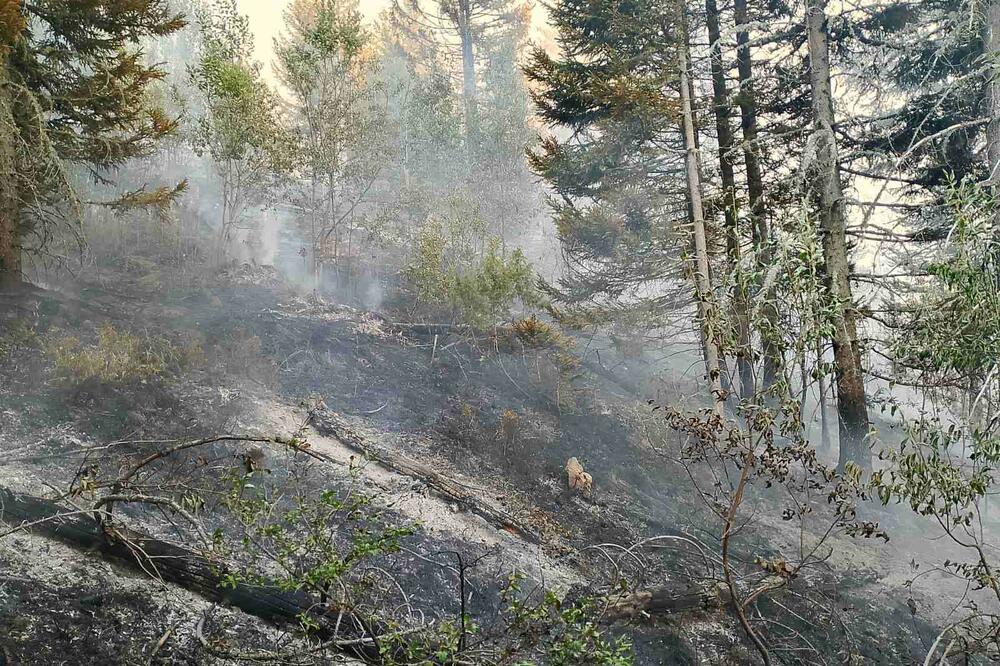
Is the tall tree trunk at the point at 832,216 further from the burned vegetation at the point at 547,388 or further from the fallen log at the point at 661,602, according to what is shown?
the fallen log at the point at 661,602

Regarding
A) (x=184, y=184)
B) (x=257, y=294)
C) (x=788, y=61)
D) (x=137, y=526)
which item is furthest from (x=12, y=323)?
(x=788, y=61)

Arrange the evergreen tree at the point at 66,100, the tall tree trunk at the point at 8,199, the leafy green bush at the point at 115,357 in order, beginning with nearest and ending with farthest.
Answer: the leafy green bush at the point at 115,357, the tall tree trunk at the point at 8,199, the evergreen tree at the point at 66,100

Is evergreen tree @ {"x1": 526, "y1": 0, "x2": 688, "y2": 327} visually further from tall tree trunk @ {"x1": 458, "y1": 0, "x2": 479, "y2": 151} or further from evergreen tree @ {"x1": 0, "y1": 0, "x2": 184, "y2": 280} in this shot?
tall tree trunk @ {"x1": 458, "y1": 0, "x2": 479, "y2": 151}

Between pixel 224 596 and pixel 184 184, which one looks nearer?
pixel 224 596

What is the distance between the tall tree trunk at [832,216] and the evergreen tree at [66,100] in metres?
11.6

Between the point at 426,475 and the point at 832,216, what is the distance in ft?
27.2

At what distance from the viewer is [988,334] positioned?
17.4ft

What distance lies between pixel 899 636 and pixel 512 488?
16.8ft

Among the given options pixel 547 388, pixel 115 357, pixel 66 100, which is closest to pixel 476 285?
pixel 547 388

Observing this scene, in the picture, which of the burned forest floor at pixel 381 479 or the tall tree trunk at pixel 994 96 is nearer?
the burned forest floor at pixel 381 479

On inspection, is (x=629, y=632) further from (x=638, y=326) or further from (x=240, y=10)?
(x=240, y=10)

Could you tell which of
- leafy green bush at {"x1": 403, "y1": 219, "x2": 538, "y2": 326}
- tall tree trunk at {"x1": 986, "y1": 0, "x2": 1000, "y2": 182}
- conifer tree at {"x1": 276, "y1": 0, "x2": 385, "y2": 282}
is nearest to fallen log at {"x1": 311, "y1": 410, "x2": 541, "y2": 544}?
leafy green bush at {"x1": 403, "y1": 219, "x2": 538, "y2": 326}

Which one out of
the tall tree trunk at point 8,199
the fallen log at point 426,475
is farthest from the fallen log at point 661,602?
the tall tree trunk at point 8,199

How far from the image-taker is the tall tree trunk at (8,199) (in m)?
9.28
